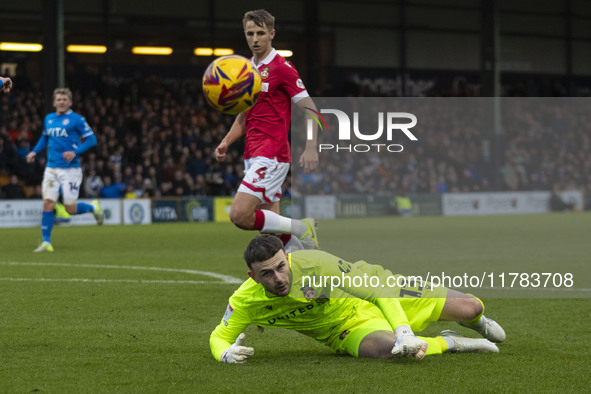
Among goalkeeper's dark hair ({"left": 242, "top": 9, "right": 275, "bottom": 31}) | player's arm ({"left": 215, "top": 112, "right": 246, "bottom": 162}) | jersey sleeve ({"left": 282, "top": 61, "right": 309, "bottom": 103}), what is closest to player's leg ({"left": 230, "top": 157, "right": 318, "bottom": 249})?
player's arm ({"left": 215, "top": 112, "right": 246, "bottom": 162})

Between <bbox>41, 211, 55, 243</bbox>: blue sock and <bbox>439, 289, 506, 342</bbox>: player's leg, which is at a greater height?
<bbox>41, 211, 55, 243</bbox>: blue sock

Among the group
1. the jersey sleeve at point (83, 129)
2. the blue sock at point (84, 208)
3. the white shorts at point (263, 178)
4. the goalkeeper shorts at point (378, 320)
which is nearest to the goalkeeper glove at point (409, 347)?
the goalkeeper shorts at point (378, 320)

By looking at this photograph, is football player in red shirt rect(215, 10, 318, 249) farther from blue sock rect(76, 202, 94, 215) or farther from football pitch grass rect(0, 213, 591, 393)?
blue sock rect(76, 202, 94, 215)

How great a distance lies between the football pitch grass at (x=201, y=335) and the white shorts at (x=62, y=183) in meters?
1.18

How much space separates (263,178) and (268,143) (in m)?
0.30

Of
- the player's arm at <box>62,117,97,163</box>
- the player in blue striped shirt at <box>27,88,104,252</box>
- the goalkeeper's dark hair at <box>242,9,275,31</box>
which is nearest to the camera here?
the goalkeeper's dark hair at <box>242,9,275,31</box>

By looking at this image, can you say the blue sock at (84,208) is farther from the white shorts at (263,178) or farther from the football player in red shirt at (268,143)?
the white shorts at (263,178)

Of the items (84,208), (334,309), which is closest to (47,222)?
(84,208)

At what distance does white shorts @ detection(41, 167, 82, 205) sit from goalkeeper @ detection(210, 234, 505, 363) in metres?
8.48

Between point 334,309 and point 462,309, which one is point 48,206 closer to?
point 334,309

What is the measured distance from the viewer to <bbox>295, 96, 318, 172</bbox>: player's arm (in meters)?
6.98

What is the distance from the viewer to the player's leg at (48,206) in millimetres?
12953

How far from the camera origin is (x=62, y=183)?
42.9 ft

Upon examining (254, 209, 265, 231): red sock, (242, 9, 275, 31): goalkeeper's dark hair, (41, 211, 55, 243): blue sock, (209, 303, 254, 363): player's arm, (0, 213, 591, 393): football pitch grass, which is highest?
(242, 9, 275, 31): goalkeeper's dark hair
